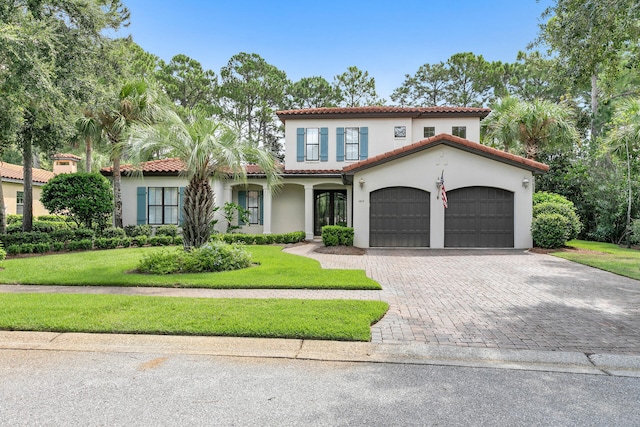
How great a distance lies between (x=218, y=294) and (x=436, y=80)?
31815 mm

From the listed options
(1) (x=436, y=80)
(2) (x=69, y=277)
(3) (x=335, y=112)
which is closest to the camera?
(2) (x=69, y=277)

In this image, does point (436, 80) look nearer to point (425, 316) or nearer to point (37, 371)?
point (425, 316)

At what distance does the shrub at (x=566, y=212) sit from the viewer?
14.0 meters

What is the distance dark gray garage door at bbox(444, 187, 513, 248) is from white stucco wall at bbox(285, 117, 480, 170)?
5489 millimetres

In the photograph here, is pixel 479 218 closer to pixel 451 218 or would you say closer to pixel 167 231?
pixel 451 218

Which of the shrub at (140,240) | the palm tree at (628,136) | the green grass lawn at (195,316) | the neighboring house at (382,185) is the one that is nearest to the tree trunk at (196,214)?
the green grass lawn at (195,316)

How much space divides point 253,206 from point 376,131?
759 cm

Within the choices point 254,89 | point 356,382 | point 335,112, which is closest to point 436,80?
point 254,89

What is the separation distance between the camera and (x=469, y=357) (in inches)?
165

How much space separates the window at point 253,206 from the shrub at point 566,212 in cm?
1290

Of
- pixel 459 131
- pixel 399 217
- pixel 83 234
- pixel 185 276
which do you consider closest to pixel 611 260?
pixel 399 217

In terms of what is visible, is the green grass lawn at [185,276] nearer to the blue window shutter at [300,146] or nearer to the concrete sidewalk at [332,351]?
the concrete sidewalk at [332,351]

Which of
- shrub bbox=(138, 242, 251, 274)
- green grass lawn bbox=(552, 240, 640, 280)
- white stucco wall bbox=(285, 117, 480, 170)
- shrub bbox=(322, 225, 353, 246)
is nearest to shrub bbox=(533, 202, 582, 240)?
green grass lawn bbox=(552, 240, 640, 280)

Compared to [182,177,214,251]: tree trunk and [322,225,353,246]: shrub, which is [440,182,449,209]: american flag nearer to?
[322,225,353,246]: shrub
